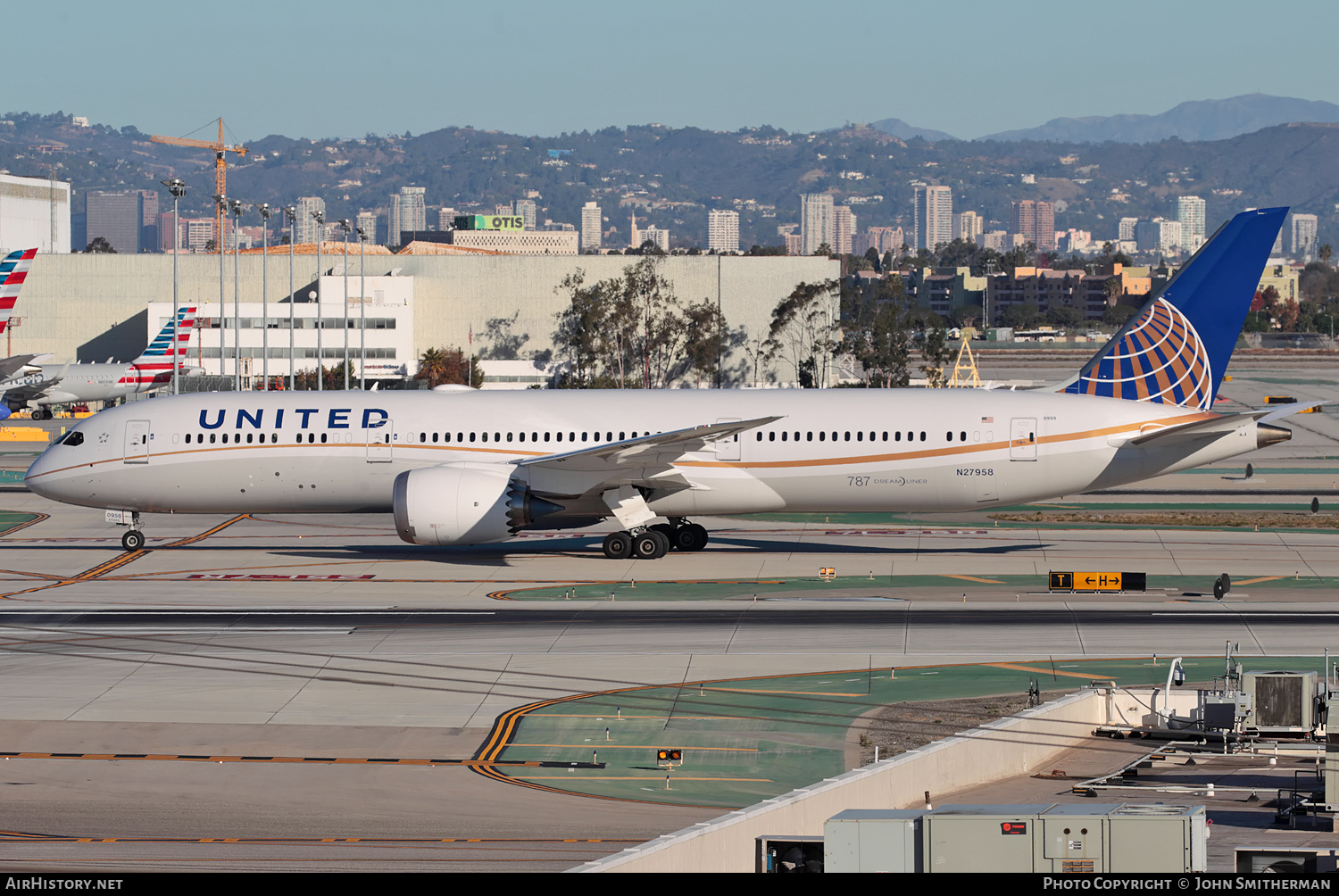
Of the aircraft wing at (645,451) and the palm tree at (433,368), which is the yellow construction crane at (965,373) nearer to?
the palm tree at (433,368)

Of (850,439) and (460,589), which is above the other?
(850,439)

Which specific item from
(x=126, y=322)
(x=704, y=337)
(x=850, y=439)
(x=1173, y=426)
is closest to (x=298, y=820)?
(x=850, y=439)

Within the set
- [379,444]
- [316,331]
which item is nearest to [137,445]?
[379,444]

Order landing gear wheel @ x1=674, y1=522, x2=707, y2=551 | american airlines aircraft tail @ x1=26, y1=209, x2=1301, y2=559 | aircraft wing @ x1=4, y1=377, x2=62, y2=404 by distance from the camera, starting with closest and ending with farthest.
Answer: american airlines aircraft tail @ x1=26, y1=209, x2=1301, y2=559, landing gear wheel @ x1=674, y1=522, x2=707, y2=551, aircraft wing @ x1=4, y1=377, x2=62, y2=404

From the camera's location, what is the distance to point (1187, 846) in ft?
43.8

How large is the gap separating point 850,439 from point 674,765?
19942 millimetres

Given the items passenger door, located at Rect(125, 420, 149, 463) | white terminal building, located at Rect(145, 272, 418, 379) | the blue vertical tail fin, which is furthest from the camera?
white terminal building, located at Rect(145, 272, 418, 379)

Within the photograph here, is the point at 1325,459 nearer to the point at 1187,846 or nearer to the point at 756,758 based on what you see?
the point at 756,758

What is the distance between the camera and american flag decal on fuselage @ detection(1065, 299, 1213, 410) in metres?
42.0

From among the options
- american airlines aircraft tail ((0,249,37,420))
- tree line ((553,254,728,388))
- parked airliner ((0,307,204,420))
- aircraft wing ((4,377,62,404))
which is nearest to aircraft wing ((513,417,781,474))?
american airlines aircraft tail ((0,249,37,420))

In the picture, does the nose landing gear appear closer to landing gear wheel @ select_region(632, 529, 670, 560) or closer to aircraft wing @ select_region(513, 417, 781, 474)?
aircraft wing @ select_region(513, 417, 781, 474)

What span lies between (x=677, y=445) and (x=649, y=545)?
11.8 ft

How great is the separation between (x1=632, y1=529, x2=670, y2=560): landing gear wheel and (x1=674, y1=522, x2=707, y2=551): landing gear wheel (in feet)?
6.42

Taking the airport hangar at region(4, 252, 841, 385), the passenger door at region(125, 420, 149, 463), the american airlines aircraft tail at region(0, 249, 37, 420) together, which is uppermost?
the airport hangar at region(4, 252, 841, 385)
